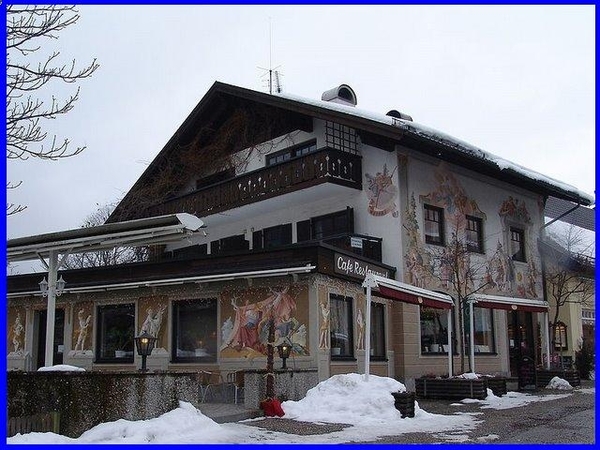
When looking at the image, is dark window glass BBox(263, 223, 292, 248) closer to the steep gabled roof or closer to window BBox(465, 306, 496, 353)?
the steep gabled roof

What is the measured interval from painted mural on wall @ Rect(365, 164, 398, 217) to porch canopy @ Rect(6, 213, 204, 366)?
9284 mm

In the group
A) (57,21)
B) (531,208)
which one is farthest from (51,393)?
(531,208)

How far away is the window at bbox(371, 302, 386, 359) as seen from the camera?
64.1ft

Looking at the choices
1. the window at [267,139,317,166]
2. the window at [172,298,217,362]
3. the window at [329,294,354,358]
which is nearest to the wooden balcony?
the window at [267,139,317,166]

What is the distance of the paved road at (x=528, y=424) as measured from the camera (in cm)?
1031

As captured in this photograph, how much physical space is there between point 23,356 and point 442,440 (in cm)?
1559

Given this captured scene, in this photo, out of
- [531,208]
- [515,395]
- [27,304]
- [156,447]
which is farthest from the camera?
[531,208]

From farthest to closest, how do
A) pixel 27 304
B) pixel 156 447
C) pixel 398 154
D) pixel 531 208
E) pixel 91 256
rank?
pixel 91 256
pixel 531 208
pixel 27 304
pixel 398 154
pixel 156 447

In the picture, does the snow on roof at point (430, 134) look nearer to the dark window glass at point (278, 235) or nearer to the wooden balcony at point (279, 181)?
the wooden balcony at point (279, 181)

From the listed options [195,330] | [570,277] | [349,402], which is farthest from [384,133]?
[570,277]

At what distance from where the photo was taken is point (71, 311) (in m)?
21.3

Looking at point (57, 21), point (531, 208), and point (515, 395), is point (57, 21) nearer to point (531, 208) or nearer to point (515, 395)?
point (515, 395)

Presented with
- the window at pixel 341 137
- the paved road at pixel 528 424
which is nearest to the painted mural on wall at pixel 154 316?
the window at pixel 341 137

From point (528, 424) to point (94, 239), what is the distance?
25.5 feet
